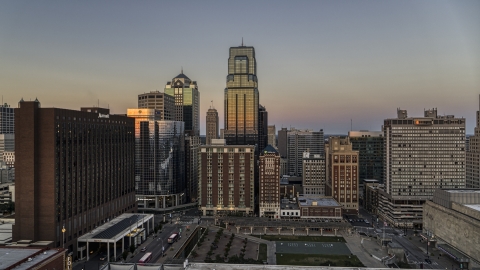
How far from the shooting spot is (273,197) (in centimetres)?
17562

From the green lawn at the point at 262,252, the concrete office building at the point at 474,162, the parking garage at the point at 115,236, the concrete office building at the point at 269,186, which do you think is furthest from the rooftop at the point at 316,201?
the parking garage at the point at 115,236

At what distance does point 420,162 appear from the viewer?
522 feet

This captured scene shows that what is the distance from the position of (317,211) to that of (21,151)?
11691 centimetres

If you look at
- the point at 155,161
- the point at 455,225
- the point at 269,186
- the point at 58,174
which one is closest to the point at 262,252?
the point at 269,186

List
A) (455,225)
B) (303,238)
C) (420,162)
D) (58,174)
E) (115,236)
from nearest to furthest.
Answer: (58,174) < (115,236) < (455,225) < (303,238) < (420,162)

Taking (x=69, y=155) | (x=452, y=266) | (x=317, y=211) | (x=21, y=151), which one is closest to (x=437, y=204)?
(x=452, y=266)

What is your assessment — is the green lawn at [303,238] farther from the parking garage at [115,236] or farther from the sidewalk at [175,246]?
the parking garage at [115,236]

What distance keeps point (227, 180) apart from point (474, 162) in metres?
119

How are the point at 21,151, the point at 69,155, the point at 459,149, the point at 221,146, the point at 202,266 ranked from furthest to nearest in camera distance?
the point at 221,146 < the point at 459,149 < the point at 69,155 < the point at 21,151 < the point at 202,266

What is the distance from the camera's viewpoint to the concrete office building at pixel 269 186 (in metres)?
175

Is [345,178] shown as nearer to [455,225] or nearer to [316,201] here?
[316,201]

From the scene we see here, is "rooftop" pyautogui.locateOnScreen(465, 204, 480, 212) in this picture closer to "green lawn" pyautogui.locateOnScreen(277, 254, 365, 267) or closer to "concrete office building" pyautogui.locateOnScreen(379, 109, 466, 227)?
"concrete office building" pyautogui.locateOnScreen(379, 109, 466, 227)

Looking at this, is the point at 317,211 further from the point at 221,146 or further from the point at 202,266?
the point at 202,266

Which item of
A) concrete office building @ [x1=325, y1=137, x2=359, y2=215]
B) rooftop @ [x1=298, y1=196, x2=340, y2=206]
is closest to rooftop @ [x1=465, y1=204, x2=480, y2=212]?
rooftop @ [x1=298, y1=196, x2=340, y2=206]
